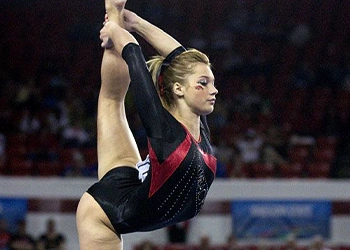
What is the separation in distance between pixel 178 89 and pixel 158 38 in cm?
43

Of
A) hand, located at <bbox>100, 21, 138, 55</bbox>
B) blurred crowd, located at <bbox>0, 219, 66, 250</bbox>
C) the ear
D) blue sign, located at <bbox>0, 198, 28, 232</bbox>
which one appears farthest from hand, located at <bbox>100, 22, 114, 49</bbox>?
blue sign, located at <bbox>0, 198, 28, 232</bbox>

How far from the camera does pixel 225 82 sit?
12898 mm

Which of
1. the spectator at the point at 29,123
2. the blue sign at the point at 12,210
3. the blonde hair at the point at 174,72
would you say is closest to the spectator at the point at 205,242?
the blue sign at the point at 12,210

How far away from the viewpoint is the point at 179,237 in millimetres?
10250

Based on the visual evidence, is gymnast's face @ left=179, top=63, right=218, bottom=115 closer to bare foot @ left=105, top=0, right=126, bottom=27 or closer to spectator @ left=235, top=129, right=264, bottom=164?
bare foot @ left=105, top=0, right=126, bottom=27

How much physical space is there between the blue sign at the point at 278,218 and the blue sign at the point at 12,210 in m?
2.98

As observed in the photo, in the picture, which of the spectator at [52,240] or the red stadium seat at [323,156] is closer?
the spectator at [52,240]

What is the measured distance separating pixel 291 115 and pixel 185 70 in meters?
8.45

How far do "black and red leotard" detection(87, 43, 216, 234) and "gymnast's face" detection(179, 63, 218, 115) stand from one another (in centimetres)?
15

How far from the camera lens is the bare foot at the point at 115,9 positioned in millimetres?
3836

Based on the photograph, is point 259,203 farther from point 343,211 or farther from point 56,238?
point 56,238

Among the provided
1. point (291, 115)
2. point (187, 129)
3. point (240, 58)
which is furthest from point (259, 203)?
point (187, 129)

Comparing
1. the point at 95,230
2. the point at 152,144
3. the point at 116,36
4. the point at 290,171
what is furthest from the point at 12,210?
the point at 152,144

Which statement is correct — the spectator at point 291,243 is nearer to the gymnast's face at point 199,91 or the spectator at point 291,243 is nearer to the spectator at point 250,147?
the spectator at point 250,147
